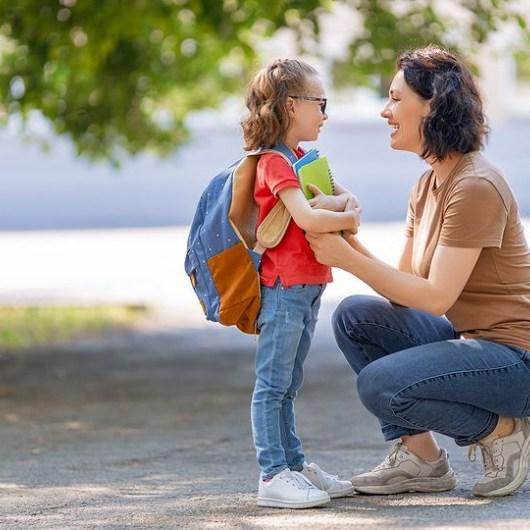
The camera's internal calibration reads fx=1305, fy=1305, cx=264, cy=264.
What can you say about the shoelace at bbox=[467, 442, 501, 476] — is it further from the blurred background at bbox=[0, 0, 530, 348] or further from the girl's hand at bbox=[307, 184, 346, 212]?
the blurred background at bbox=[0, 0, 530, 348]

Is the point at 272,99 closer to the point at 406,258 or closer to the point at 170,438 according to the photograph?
the point at 406,258

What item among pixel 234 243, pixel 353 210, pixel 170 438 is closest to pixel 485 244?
pixel 353 210

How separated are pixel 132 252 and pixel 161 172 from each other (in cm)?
896

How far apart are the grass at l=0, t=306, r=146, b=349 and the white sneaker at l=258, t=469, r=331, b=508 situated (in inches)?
288

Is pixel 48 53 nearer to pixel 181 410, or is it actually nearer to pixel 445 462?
pixel 181 410

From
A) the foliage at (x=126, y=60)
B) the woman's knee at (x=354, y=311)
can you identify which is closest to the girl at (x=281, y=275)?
the woman's knee at (x=354, y=311)

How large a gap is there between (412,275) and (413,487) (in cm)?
81

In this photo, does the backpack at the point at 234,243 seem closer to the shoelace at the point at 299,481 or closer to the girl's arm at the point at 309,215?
the girl's arm at the point at 309,215

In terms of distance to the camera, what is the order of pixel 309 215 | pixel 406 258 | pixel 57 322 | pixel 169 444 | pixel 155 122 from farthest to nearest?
pixel 155 122 → pixel 57 322 → pixel 169 444 → pixel 406 258 → pixel 309 215

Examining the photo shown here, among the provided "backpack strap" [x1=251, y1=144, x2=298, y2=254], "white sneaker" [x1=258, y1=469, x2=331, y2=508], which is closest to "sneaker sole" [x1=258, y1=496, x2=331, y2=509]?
"white sneaker" [x1=258, y1=469, x2=331, y2=508]

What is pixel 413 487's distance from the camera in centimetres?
471

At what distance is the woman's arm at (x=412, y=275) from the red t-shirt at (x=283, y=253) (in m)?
0.08

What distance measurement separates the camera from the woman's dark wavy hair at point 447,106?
175 inches

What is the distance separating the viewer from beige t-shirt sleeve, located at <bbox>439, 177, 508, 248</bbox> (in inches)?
172
